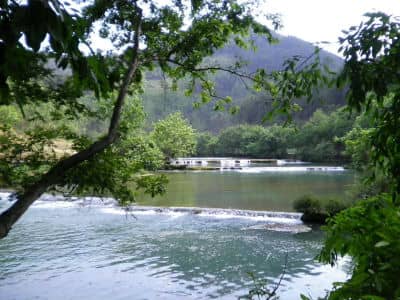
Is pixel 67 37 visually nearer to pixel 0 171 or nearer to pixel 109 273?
pixel 0 171

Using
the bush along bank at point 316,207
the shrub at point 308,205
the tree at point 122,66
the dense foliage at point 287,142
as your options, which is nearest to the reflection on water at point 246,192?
the shrub at point 308,205

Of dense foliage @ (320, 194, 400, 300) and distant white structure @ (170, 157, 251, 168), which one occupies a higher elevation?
distant white structure @ (170, 157, 251, 168)

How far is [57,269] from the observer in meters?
10.9

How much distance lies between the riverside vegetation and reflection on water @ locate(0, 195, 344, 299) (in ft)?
11.3

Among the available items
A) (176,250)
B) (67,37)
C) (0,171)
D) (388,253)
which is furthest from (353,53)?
(176,250)

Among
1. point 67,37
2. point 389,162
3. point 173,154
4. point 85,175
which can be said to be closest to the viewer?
point 67,37

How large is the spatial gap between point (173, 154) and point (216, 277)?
49.5m

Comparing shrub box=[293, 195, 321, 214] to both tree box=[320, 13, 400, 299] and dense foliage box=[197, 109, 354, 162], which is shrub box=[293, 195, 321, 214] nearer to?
tree box=[320, 13, 400, 299]

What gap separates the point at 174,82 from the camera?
6.59 m

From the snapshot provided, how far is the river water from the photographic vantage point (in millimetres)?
9477

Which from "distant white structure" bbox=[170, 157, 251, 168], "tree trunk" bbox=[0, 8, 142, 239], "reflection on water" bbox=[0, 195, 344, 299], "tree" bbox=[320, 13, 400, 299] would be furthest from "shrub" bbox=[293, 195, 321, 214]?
"distant white structure" bbox=[170, 157, 251, 168]

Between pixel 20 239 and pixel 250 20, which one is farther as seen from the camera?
pixel 20 239

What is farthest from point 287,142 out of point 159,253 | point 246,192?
point 159,253

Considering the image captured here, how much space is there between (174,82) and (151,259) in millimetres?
6947
